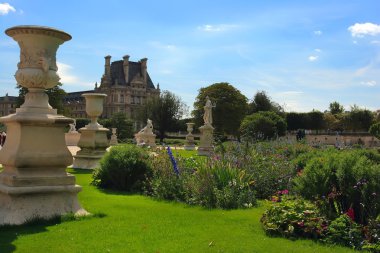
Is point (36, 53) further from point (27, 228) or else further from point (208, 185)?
point (208, 185)

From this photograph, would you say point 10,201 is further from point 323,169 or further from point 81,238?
point 323,169

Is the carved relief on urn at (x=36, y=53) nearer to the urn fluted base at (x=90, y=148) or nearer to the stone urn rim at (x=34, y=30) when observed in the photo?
the stone urn rim at (x=34, y=30)

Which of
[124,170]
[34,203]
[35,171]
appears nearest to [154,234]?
[34,203]

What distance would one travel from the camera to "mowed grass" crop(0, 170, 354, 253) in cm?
526

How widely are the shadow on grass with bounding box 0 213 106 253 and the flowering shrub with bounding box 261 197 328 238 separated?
2685 millimetres

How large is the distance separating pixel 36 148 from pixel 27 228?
1210 millimetres

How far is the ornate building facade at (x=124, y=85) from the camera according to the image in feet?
347

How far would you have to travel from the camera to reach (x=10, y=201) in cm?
655

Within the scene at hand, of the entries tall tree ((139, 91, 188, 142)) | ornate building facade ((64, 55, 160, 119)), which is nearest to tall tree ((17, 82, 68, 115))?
tall tree ((139, 91, 188, 142))

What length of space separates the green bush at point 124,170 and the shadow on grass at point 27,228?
3.32 metres

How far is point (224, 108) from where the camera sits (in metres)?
62.6

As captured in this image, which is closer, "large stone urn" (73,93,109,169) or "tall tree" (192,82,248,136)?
"large stone urn" (73,93,109,169)

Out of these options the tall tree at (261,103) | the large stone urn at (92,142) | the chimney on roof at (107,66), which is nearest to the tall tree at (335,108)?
the tall tree at (261,103)

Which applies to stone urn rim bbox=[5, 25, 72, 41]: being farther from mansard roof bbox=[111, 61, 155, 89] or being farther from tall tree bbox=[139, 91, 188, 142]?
mansard roof bbox=[111, 61, 155, 89]
